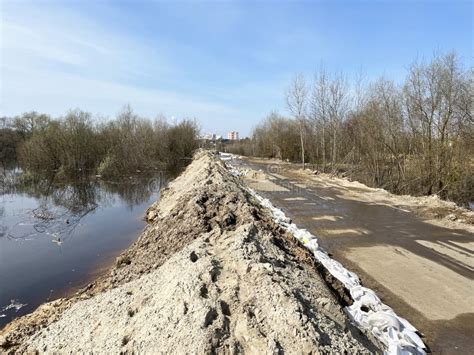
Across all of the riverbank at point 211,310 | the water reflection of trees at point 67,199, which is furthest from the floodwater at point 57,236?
the riverbank at point 211,310

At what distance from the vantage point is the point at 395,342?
410 centimetres

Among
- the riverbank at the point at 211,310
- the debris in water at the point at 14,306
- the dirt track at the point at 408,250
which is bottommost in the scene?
the debris in water at the point at 14,306

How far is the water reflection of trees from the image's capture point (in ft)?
41.9

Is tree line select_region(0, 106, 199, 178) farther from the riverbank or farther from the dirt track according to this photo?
the riverbank

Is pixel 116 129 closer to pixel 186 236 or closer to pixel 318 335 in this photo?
pixel 186 236

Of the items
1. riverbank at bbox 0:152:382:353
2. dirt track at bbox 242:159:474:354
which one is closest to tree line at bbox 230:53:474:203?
dirt track at bbox 242:159:474:354

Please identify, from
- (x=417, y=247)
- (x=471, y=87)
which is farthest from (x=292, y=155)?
(x=417, y=247)

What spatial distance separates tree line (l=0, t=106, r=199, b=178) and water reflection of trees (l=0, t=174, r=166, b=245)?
484 cm

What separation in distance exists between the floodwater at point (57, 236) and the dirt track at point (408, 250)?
6238mm

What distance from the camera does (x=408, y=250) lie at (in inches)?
313

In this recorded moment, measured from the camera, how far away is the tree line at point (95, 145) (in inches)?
1234

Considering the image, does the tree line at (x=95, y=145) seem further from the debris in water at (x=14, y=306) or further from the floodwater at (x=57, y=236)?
the debris in water at (x=14, y=306)

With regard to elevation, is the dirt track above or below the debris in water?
above

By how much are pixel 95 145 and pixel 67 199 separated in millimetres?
15152
